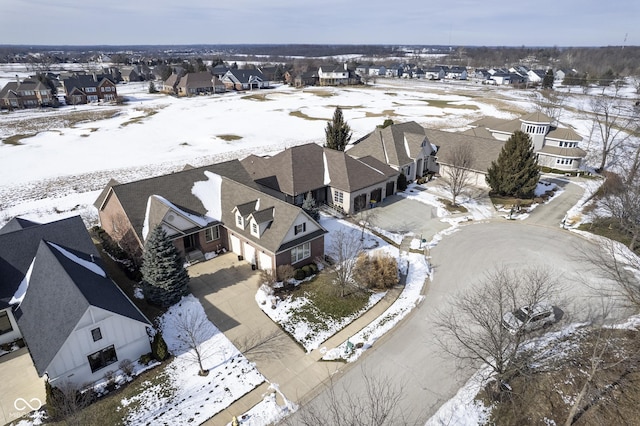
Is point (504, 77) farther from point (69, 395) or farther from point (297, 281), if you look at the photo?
point (69, 395)

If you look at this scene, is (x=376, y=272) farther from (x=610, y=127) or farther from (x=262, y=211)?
(x=610, y=127)

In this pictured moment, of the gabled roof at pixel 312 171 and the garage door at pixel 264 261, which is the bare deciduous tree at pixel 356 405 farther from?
the gabled roof at pixel 312 171

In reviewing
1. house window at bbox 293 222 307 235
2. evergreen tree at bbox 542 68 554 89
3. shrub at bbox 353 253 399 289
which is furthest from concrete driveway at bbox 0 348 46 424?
evergreen tree at bbox 542 68 554 89

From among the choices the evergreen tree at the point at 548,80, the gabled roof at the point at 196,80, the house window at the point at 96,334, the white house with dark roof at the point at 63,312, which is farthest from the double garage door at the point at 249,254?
the evergreen tree at the point at 548,80

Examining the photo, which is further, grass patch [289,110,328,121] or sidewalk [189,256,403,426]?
grass patch [289,110,328,121]

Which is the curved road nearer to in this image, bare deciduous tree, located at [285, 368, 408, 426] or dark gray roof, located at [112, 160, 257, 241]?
bare deciduous tree, located at [285, 368, 408, 426]

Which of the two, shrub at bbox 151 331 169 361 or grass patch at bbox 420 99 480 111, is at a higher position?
grass patch at bbox 420 99 480 111
